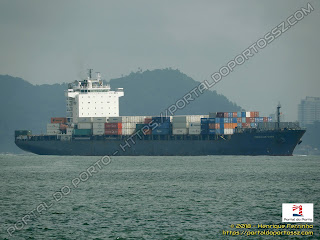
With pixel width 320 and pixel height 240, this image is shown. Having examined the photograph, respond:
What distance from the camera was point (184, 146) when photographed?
9850cm

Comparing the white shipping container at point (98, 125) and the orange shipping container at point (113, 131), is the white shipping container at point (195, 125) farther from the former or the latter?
the white shipping container at point (98, 125)

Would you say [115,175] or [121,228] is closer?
[121,228]

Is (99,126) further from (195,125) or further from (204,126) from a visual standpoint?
(204,126)

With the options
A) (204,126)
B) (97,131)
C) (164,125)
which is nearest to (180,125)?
(164,125)

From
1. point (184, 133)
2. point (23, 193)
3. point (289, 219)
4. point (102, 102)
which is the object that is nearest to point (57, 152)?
point (102, 102)

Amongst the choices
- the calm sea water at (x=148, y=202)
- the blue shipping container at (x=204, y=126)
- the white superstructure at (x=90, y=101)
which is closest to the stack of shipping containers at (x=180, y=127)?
the blue shipping container at (x=204, y=126)

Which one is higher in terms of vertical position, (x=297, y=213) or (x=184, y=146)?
(x=184, y=146)

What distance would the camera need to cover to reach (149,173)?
65.3 metres

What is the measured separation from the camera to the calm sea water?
32.7m

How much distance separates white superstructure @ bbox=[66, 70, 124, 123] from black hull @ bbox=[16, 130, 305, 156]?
250 inches

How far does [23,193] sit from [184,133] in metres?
52.7

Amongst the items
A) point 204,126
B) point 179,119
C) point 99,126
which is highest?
point 179,119

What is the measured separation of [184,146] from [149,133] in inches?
235

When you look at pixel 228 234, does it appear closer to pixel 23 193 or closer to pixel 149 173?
pixel 23 193
